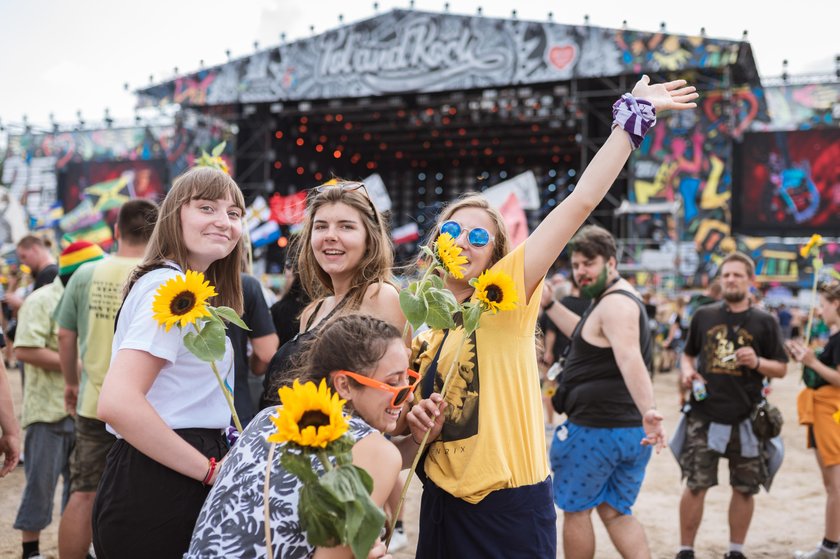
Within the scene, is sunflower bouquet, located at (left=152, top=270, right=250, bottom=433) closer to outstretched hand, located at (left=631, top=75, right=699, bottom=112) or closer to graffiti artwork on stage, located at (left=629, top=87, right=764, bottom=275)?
outstretched hand, located at (left=631, top=75, right=699, bottom=112)

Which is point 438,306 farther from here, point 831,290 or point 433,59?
point 433,59

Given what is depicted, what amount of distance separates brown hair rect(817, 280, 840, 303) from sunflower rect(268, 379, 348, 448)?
169 inches

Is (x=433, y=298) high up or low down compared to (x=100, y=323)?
up

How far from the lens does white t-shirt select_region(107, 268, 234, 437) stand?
177 cm

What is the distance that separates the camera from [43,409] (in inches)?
160

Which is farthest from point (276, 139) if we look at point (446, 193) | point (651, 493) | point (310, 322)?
point (310, 322)

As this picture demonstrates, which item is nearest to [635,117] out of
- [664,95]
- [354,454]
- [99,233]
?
[664,95]

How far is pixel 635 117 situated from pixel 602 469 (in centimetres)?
203

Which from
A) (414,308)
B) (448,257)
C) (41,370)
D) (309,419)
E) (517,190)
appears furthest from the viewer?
(517,190)

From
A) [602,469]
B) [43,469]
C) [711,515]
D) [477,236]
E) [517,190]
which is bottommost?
[711,515]

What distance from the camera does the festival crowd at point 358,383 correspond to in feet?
5.27

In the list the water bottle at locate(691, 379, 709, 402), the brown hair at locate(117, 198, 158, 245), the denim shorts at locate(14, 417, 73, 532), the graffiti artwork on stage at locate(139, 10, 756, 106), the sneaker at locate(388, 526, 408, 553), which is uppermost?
the graffiti artwork on stage at locate(139, 10, 756, 106)

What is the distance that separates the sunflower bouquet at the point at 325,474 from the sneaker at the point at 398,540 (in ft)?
10.5

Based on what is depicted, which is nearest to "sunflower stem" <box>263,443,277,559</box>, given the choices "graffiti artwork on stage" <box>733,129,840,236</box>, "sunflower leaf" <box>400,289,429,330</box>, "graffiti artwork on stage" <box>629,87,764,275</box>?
"sunflower leaf" <box>400,289,429,330</box>
